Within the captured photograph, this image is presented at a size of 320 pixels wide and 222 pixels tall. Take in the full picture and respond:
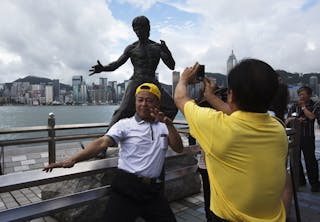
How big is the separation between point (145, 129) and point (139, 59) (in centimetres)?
236

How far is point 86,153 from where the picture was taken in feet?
6.23

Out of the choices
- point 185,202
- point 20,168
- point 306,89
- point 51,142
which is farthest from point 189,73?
point 20,168

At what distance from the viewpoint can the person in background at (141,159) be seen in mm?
1954

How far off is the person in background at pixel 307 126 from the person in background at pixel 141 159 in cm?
328

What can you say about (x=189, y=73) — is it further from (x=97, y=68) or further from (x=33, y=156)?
(x=33, y=156)

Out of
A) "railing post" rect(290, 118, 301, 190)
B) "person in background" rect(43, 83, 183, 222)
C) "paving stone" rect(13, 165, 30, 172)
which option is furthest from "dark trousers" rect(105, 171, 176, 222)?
"paving stone" rect(13, 165, 30, 172)

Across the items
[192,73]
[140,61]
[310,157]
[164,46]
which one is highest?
[164,46]

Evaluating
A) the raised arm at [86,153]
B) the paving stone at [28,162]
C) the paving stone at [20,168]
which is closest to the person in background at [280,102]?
the raised arm at [86,153]

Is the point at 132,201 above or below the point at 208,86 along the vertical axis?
below

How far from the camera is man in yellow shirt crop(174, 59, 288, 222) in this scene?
1235mm

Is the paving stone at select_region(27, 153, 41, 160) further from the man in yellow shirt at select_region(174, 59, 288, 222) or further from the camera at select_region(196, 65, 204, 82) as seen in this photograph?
the man in yellow shirt at select_region(174, 59, 288, 222)

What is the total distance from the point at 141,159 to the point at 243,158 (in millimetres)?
937

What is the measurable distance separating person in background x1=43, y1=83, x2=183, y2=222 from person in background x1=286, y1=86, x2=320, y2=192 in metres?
3.28

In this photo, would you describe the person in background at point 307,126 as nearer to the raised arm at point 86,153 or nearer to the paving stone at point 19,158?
the raised arm at point 86,153
